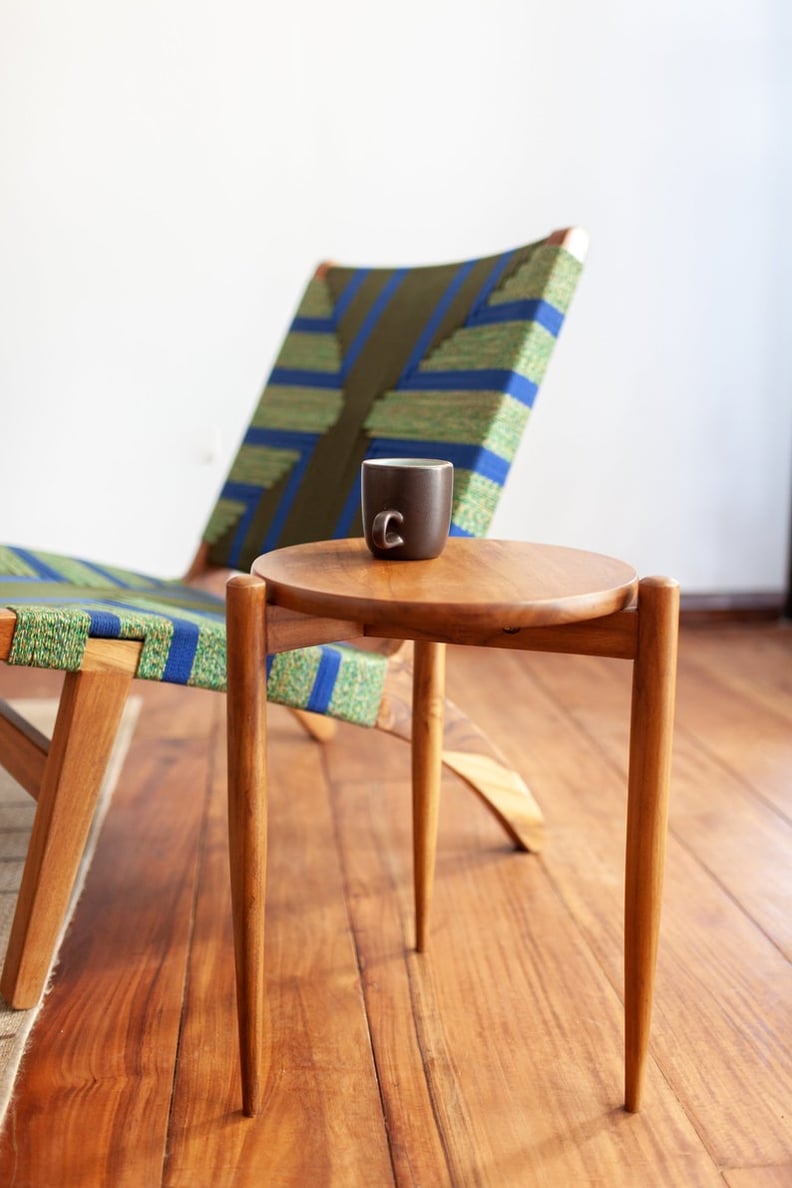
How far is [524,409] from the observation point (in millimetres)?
1229

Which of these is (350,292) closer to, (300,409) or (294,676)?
(300,409)

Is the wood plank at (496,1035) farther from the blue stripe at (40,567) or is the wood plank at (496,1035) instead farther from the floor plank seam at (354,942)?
the blue stripe at (40,567)

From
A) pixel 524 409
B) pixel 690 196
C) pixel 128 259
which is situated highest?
pixel 690 196

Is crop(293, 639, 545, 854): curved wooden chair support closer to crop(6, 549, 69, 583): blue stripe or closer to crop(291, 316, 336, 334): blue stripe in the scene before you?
crop(6, 549, 69, 583): blue stripe

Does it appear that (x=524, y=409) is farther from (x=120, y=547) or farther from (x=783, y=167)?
(x=783, y=167)

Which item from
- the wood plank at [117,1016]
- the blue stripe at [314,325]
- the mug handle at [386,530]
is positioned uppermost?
the blue stripe at [314,325]

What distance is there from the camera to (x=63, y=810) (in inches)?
39.9

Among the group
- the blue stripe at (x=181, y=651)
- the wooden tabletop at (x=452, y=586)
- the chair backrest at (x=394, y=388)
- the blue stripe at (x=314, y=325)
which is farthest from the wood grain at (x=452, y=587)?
the blue stripe at (x=314, y=325)

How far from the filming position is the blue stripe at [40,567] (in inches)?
53.7

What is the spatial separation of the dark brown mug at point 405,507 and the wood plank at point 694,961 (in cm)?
51

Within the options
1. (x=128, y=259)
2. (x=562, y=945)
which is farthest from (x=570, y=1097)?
(x=128, y=259)

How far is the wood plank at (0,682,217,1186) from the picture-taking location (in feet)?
2.80

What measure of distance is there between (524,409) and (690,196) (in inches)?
58.4

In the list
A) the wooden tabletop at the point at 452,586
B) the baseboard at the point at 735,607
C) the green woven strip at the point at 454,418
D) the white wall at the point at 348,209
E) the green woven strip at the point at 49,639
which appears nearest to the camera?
the wooden tabletop at the point at 452,586
